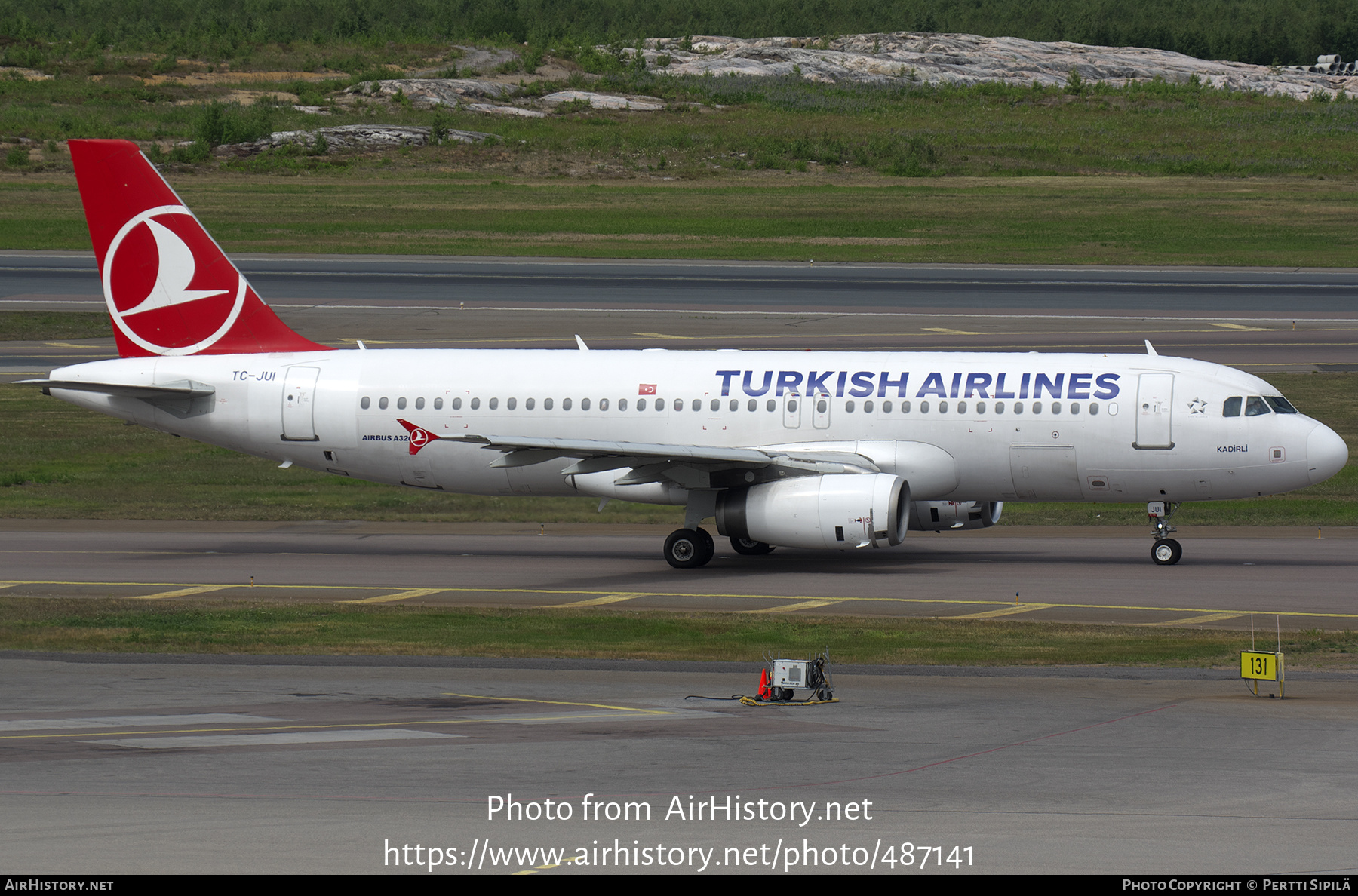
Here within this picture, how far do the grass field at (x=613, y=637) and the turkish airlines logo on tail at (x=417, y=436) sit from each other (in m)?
6.36

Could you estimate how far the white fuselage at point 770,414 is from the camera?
35750mm

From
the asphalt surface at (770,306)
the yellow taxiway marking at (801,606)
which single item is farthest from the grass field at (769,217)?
the yellow taxiway marking at (801,606)

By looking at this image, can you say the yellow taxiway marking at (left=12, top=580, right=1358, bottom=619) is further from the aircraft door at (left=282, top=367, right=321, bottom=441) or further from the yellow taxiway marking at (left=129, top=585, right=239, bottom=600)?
the aircraft door at (left=282, top=367, right=321, bottom=441)

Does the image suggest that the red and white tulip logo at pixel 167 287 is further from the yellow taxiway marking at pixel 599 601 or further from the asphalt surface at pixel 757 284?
the asphalt surface at pixel 757 284

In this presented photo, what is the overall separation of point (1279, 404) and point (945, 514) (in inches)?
290

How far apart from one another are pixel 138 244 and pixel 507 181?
246 feet

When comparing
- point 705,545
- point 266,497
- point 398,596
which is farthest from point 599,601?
point 266,497

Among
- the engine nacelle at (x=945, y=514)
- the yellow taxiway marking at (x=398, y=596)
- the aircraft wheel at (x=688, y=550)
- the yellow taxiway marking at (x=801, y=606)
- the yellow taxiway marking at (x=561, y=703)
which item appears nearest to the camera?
the yellow taxiway marking at (x=561, y=703)

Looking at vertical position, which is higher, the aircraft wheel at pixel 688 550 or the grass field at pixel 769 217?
the grass field at pixel 769 217

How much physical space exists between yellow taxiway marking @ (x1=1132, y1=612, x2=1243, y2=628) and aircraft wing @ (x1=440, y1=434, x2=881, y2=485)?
8.34m

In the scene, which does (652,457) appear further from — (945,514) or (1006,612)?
(1006,612)

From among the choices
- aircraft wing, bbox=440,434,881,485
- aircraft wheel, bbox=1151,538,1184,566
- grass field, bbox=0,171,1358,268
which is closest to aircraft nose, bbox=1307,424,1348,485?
aircraft wheel, bbox=1151,538,1184,566
